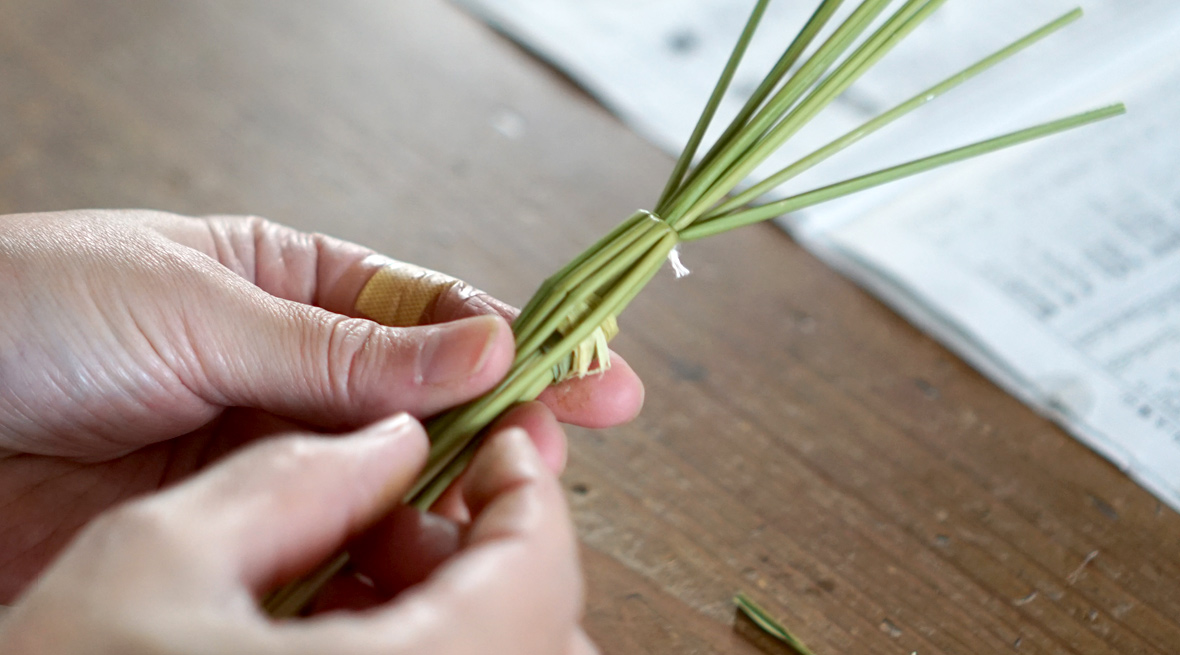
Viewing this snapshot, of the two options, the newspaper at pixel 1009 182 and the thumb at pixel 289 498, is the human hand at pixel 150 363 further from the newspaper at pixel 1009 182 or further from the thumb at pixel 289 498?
the newspaper at pixel 1009 182

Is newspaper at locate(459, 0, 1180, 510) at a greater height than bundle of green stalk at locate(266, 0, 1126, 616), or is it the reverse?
newspaper at locate(459, 0, 1180, 510)

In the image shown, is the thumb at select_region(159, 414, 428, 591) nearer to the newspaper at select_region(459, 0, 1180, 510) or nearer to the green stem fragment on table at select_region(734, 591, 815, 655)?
the green stem fragment on table at select_region(734, 591, 815, 655)

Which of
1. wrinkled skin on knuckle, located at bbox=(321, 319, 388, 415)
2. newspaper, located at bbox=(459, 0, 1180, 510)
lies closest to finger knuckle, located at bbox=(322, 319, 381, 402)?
wrinkled skin on knuckle, located at bbox=(321, 319, 388, 415)

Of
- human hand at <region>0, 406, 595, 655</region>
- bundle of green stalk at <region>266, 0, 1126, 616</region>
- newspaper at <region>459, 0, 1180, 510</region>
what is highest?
newspaper at <region>459, 0, 1180, 510</region>

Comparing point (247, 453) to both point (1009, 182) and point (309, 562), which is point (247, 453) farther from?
point (1009, 182)

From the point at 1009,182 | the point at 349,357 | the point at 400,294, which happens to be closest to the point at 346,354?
the point at 349,357

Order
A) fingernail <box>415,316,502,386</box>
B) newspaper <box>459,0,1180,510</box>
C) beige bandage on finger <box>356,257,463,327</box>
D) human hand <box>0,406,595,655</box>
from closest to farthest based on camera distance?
human hand <box>0,406,595,655</box>, fingernail <box>415,316,502,386</box>, beige bandage on finger <box>356,257,463,327</box>, newspaper <box>459,0,1180,510</box>

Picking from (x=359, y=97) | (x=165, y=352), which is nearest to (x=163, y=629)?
(x=165, y=352)
